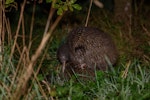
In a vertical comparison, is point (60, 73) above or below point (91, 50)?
below

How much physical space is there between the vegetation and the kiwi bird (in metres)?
0.26

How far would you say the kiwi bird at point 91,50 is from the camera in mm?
6055

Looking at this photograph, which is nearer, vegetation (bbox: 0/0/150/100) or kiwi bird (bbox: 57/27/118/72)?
vegetation (bbox: 0/0/150/100)

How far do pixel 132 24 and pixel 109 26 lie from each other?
57 centimetres

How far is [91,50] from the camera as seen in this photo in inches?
239

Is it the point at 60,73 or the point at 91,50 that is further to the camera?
the point at 60,73

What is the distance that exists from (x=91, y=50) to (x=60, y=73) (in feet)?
1.64

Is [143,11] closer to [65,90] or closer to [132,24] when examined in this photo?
[132,24]

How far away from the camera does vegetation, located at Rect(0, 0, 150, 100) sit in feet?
14.4

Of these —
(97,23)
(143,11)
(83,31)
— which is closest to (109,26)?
(97,23)

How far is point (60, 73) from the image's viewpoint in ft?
20.3

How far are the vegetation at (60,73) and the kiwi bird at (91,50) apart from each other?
26 centimetres

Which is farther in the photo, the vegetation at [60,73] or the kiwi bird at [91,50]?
the kiwi bird at [91,50]

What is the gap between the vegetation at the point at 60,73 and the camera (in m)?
4.38
